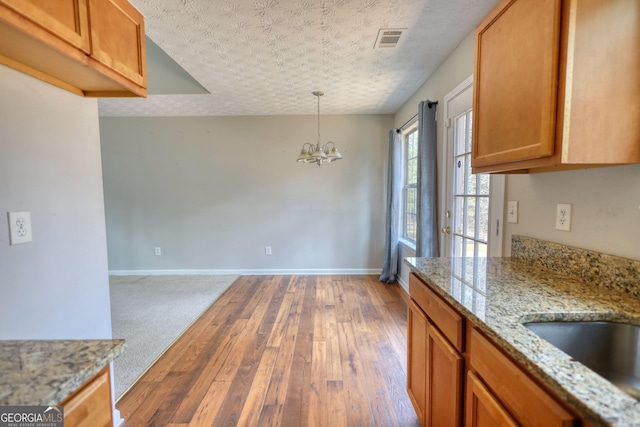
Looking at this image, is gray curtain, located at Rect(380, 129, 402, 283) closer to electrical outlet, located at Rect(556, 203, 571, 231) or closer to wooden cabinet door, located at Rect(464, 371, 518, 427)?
electrical outlet, located at Rect(556, 203, 571, 231)

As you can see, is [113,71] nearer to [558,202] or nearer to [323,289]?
[558,202]

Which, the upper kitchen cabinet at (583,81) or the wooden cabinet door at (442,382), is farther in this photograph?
the wooden cabinet door at (442,382)

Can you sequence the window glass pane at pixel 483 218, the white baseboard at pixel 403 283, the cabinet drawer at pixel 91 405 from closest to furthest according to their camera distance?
the cabinet drawer at pixel 91 405 < the window glass pane at pixel 483 218 < the white baseboard at pixel 403 283

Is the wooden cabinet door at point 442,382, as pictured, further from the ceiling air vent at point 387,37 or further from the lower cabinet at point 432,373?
the ceiling air vent at point 387,37

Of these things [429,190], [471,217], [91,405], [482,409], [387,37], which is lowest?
[482,409]

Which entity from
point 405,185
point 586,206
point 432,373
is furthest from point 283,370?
point 405,185

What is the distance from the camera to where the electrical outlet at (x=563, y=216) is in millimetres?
1211

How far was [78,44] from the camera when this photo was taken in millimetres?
987

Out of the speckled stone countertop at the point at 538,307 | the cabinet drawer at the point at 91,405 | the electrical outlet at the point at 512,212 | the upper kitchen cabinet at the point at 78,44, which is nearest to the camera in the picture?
the speckled stone countertop at the point at 538,307

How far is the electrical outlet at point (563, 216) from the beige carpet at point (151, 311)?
2.69 m

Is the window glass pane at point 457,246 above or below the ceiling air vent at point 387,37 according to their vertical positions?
below

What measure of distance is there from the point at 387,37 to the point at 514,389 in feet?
7.26

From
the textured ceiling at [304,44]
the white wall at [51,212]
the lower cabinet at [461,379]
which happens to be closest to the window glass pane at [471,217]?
the lower cabinet at [461,379]

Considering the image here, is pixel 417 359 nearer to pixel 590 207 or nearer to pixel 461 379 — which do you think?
pixel 461 379
